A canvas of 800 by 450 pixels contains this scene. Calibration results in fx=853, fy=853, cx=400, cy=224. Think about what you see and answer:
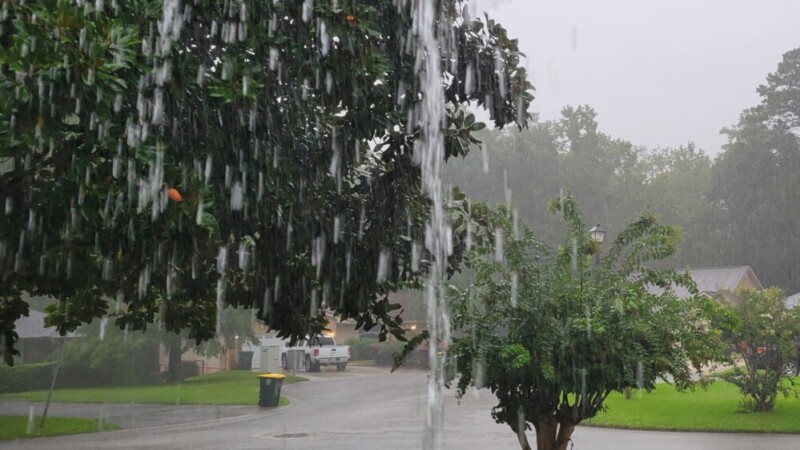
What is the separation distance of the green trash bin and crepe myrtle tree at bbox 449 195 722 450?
44.7ft

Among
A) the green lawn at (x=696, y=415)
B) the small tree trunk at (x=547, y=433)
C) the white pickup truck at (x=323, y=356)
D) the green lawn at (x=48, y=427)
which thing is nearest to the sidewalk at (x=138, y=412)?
the green lawn at (x=48, y=427)

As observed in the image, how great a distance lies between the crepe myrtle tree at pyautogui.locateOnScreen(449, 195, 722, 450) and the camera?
7.64 metres

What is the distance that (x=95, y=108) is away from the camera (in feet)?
14.4

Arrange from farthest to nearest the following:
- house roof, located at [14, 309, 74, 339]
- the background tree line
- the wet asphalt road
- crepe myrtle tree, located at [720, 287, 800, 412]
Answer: the background tree line, house roof, located at [14, 309, 74, 339], crepe myrtle tree, located at [720, 287, 800, 412], the wet asphalt road

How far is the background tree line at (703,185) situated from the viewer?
62469 mm

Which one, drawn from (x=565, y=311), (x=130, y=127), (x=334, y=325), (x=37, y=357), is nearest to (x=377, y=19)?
(x=130, y=127)

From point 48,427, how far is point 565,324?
12770mm

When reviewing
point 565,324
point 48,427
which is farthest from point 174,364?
point 565,324

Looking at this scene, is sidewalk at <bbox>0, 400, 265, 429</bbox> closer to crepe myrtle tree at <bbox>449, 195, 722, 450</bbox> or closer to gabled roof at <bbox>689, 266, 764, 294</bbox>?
crepe myrtle tree at <bbox>449, 195, 722, 450</bbox>

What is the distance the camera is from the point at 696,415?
18000 mm

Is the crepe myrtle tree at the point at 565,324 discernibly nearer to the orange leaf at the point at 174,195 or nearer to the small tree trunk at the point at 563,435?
the small tree trunk at the point at 563,435

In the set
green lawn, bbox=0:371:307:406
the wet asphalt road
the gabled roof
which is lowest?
the wet asphalt road

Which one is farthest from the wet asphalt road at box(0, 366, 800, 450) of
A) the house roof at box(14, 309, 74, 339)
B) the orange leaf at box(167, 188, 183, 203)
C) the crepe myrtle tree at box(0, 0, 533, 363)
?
the orange leaf at box(167, 188, 183, 203)

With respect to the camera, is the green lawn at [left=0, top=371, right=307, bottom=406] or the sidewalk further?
the green lawn at [left=0, top=371, right=307, bottom=406]
